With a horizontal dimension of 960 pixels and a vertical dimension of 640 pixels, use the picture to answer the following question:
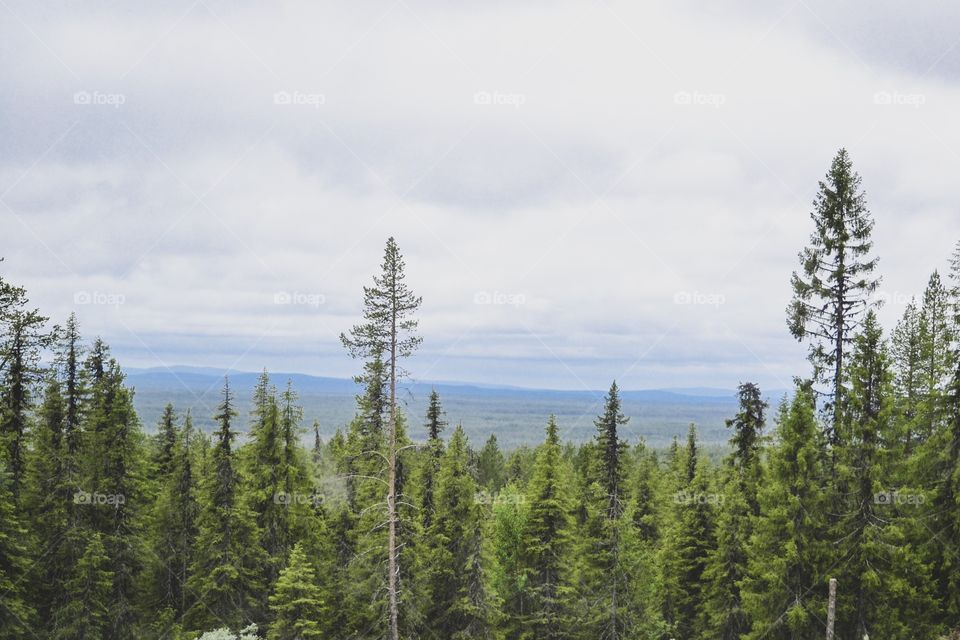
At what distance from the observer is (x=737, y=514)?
101ft

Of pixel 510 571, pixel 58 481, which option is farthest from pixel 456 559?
pixel 58 481

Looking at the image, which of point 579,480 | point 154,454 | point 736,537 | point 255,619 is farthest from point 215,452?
point 579,480

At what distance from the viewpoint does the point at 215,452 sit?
33094 mm

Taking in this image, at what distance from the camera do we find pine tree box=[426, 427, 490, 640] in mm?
32750

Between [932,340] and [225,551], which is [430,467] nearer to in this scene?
[225,551]

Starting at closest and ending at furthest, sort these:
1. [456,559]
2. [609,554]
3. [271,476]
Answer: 1. [456,559]
2. [271,476]
3. [609,554]

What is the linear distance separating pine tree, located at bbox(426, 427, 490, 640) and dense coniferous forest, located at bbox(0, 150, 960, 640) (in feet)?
0.35

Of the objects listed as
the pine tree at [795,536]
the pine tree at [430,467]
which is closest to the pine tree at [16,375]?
the pine tree at [430,467]

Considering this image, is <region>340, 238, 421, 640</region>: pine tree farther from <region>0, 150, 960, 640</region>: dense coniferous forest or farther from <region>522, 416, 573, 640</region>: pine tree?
<region>522, 416, 573, 640</region>: pine tree

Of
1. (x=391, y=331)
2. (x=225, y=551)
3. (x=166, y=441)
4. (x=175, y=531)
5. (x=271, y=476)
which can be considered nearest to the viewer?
(x=391, y=331)

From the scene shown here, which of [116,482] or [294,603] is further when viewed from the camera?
[116,482]

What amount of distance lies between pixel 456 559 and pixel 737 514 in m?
13.4

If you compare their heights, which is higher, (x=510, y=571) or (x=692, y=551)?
(x=692, y=551)

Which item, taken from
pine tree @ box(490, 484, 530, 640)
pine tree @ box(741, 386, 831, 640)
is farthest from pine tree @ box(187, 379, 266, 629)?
pine tree @ box(741, 386, 831, 640)
